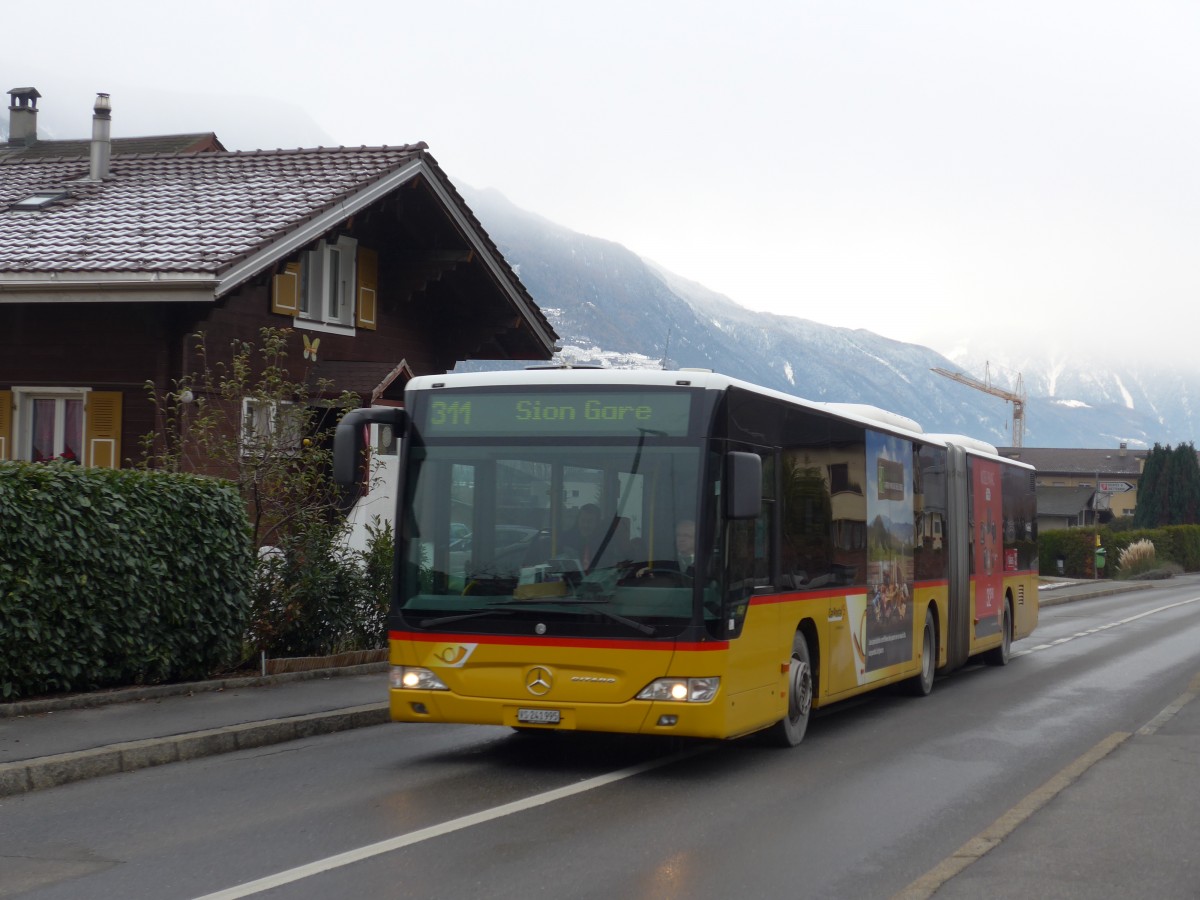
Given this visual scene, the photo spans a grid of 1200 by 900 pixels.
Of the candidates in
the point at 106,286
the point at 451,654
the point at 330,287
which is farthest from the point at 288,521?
the point at 330,287

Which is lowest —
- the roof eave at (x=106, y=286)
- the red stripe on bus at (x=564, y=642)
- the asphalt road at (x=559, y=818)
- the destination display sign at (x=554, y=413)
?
the asphalt road at (x=559, y=818)

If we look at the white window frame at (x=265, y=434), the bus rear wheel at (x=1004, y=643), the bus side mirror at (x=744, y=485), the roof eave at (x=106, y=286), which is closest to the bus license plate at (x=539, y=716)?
the bus side mirror at (x=744, y=485)

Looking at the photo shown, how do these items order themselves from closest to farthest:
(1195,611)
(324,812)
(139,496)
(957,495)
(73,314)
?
1. (324,812)
2. (139,496)
3. (957,495)
4. (73,314)
5. (1195,611)

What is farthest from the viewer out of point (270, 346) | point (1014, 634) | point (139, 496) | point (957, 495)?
point (1014, 634)

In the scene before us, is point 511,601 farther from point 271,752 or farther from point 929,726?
point 929,726

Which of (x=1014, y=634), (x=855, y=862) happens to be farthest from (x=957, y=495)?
(x=855, y=862)

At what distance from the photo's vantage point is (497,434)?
33.8 ft

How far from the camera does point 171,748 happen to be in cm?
1041

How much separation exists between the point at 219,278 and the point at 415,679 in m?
8.73

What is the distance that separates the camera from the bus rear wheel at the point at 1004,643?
66.9 feet

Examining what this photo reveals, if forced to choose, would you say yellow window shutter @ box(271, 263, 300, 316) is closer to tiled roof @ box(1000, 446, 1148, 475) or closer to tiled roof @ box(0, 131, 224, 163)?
tiled roof @ box(0, 131, 224, 163)

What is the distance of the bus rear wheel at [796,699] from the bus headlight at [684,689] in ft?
5.67

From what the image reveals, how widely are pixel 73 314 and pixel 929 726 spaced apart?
11790 millimetres

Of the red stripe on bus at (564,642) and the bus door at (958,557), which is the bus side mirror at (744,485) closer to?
the red stripe on bus at (564,642)
